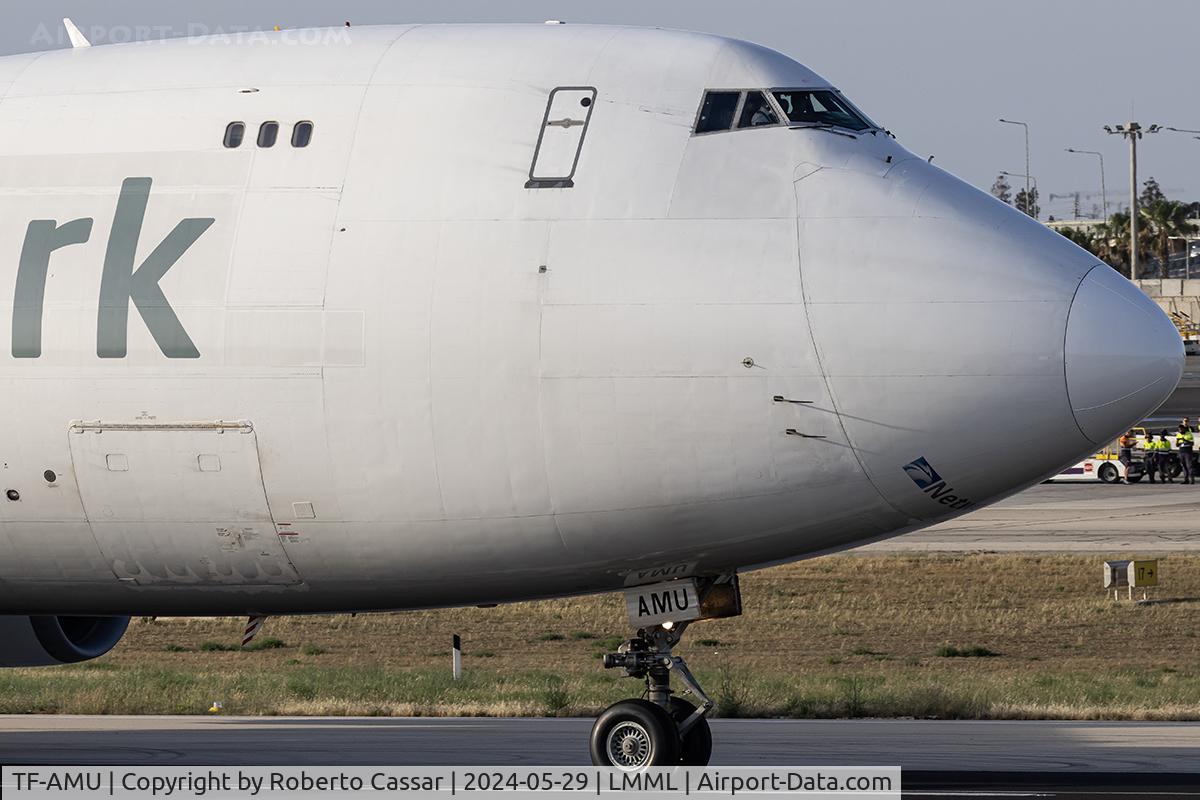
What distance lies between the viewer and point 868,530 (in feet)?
37.2

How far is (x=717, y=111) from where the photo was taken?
38.6 feet

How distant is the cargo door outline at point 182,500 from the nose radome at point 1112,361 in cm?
508

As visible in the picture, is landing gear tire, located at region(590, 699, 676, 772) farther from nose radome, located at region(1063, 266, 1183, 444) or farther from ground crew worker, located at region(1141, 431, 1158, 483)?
ground crew worker, located at region(1141, 431, 1158, 483)

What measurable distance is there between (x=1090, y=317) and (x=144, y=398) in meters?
5.90

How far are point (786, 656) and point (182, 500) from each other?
21.7 m

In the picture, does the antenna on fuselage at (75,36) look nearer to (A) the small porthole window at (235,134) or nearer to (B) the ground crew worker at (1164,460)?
(A) the small porthole window at (235,134)

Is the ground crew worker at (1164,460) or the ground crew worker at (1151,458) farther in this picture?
the ground crew worker at (1151,458)

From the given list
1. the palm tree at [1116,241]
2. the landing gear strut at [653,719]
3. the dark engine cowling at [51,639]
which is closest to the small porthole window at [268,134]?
the landing gear strut at [653,719]

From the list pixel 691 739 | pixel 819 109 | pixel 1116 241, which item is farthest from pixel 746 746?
pixel 1116 241

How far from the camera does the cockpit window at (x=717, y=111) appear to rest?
38.4 feet

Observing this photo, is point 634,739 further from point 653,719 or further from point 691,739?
point 691,739

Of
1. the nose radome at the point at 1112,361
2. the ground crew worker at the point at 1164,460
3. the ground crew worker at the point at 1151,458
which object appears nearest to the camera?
the nose radome at the point at 1112,361

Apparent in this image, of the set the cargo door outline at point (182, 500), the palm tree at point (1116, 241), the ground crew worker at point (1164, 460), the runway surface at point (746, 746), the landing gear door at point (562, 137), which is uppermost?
the palm tree at point (1116, 241)

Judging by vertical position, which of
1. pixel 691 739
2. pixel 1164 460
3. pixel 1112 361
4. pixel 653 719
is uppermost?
pixel 1164 460
